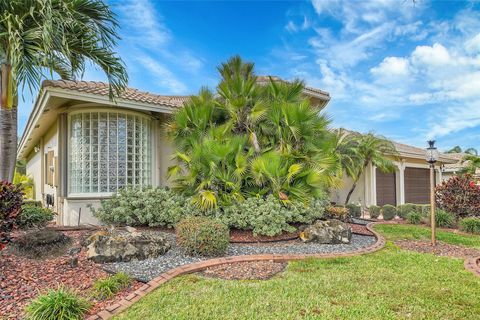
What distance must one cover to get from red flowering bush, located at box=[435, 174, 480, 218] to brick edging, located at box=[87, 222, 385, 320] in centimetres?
589

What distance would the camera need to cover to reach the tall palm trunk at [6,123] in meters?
8.02

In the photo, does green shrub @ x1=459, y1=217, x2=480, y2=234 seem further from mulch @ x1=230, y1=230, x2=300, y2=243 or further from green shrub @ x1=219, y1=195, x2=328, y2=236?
mulch @ x1=230, y1=230, x2=300, y2=243

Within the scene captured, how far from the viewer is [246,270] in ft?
18.8

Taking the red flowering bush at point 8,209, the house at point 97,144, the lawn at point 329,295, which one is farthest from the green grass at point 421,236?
the red flowering bush at point 8,209

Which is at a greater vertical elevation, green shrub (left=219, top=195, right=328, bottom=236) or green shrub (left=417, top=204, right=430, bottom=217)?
green shrub (left=219, top=195, right=328, bottom=236)

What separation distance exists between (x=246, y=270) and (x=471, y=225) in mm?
9441

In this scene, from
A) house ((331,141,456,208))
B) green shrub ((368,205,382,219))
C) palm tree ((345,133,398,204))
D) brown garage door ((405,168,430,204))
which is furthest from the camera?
brown garage door ((405,168,430,204))

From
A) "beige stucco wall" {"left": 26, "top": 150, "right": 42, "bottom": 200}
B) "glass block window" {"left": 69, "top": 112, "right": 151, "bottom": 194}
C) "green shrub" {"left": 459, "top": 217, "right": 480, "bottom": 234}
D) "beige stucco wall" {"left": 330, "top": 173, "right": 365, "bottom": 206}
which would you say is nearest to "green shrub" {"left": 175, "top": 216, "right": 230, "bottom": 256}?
"glass block window" {"left": 69, "top": 112, "right": 151, "bottom": 194}

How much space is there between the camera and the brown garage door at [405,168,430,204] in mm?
19844

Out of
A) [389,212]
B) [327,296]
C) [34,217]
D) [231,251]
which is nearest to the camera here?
[327,296]

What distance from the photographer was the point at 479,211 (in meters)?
11.6

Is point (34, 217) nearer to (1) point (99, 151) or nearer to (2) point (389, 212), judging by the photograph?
(1) point (99, 151)

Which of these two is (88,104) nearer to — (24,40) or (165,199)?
(24,40)

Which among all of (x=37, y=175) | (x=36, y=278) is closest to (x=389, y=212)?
(x=36, y=278)
